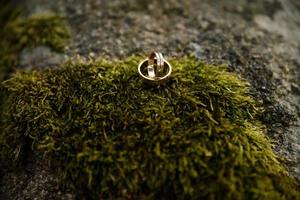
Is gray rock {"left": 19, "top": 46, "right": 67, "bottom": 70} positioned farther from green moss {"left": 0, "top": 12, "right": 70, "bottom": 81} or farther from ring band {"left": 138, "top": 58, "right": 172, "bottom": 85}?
ring band {"left": 138, "top": 58, "right": 172, "bottom": 85}

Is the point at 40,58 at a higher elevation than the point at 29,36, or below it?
below

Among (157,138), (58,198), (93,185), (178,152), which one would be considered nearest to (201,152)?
(178,152)

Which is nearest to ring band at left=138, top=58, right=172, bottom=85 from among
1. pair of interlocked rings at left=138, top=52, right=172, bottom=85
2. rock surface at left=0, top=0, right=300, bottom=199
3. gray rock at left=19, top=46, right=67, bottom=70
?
pair of interlocked rings at left=138, top=52, right=172, bottom=85

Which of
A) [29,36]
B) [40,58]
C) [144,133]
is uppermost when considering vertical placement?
[29,36]

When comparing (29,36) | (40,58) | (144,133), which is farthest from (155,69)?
(29,36)

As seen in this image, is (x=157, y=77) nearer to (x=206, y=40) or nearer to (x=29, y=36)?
(x=206, y=40)

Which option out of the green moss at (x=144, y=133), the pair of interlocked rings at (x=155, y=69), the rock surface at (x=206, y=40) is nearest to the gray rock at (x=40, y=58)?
the rock surface at (x=206, y=40)
